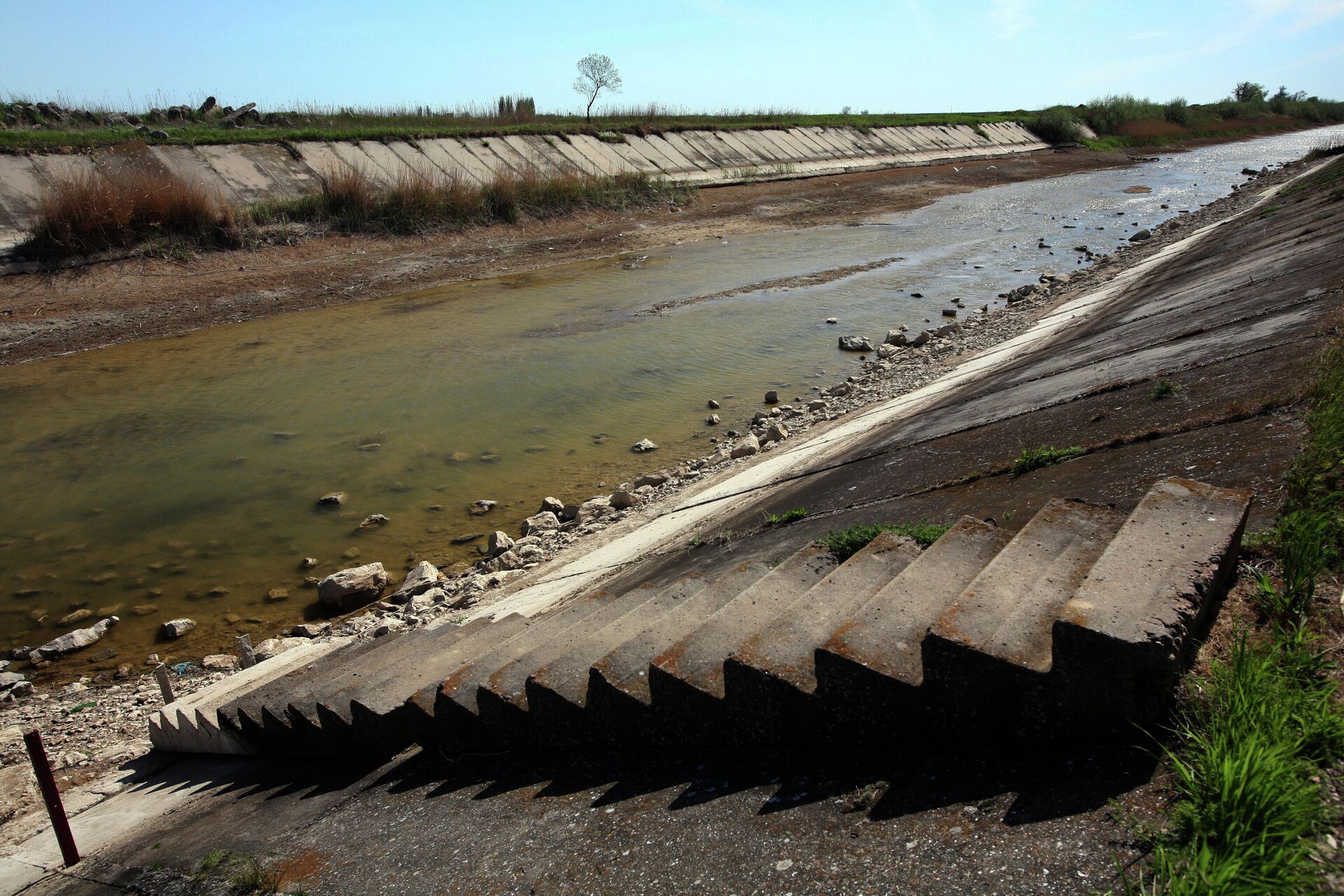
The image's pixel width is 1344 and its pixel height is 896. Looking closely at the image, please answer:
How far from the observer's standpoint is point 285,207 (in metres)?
22.5

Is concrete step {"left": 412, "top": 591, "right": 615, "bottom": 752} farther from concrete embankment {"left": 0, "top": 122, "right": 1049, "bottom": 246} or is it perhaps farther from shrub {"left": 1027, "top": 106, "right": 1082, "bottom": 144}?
shrub {"left": 1027, "top": 106, "right": 1082, "bottom": 144}

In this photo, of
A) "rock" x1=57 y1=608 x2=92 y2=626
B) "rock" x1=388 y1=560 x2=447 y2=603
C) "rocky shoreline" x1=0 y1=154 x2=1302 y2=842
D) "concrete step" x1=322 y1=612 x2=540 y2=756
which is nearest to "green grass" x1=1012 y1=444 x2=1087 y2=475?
"concrete step" x1=322 y1=612 x2=540 y2=756

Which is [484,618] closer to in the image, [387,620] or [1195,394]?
[387,620]

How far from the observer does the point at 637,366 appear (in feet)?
47.7

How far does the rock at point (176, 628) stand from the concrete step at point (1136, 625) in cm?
753

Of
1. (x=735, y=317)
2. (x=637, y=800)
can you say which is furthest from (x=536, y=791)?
(x=735, y=317)

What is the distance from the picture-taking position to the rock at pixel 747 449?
10017 mm

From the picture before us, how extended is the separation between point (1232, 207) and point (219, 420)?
2520cm

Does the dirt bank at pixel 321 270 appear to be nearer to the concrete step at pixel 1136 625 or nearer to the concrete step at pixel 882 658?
the concrete step at pixel 882 658

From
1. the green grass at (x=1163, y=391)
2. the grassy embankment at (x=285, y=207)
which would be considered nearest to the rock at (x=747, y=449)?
the green grass at (x=1163, y=391)

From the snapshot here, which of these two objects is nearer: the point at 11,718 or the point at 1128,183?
the point at 11,718

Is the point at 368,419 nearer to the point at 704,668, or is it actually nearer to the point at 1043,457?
the point at 1043,457

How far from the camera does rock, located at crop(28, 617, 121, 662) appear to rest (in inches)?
292

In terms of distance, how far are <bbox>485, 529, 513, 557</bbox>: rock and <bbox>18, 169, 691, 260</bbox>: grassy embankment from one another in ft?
51.9
